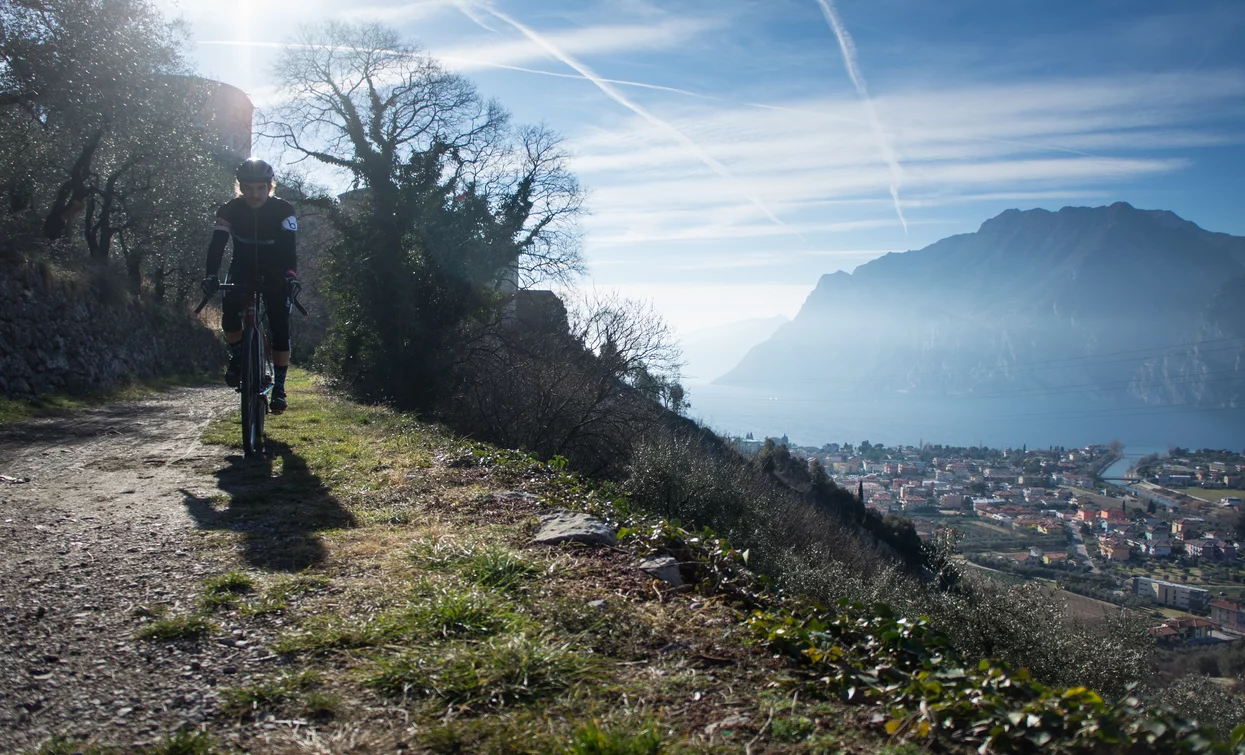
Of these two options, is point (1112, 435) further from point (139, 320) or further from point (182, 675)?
point (182, 675)

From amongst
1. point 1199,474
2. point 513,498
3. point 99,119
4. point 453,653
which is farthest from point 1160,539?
point 99,119

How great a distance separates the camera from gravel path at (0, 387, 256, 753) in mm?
2066

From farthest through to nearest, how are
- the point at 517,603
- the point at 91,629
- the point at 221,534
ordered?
the point at 221,534, the point at 517,603, the point at 91,629

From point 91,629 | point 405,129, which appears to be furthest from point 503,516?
point 405,129

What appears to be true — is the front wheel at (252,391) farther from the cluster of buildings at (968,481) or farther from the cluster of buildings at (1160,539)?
the cluster of buildings at (968,481)

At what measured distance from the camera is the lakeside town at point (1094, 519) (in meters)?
21.7

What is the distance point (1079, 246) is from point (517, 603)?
546ft

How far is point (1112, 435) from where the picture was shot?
3248 inches

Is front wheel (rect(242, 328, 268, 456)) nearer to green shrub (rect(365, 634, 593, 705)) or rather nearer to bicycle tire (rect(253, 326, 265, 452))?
bicycle tire (rect(253, 326, 265, 452))

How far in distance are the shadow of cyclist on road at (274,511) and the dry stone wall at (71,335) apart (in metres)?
7.07

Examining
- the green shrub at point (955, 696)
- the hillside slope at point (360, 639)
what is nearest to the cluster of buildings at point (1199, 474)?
the green shrub at point (955, 696)

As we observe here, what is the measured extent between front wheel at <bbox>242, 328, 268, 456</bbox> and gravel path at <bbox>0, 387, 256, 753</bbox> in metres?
0.30

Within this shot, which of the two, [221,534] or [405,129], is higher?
[405,129]

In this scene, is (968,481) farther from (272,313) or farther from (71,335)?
(272,313)
